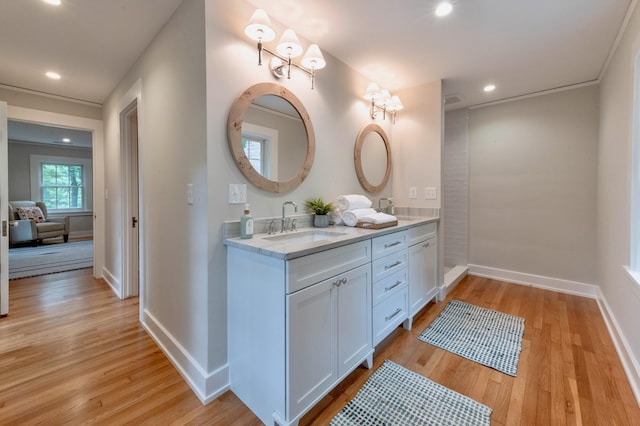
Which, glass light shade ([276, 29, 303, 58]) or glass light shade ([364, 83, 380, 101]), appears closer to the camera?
glass light shade ([276, 29, 303, 58])

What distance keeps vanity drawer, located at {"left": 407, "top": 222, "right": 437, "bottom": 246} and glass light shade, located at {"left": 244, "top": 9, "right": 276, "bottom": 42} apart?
1.77m

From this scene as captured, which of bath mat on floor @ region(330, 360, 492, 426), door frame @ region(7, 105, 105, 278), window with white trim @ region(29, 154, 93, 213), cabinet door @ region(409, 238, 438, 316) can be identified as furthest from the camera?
window with white trim @ region(29, 154, 93, 213)

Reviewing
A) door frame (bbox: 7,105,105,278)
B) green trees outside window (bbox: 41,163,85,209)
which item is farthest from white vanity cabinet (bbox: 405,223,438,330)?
green trees outside window (bbox: 41,163,85,209)

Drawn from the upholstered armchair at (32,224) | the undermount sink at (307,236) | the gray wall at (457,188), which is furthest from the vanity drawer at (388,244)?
the upholstered armchair at (32,224)

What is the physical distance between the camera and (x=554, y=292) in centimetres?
322

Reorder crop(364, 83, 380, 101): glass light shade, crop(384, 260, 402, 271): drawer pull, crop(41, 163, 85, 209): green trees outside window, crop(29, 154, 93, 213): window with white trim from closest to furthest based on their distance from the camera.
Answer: crop(384, 260, 402, 271): drawer pull
crop(364, 83, 380, 101): glass light shade
crop(29, 154, 93, 213): window with white trim
crop(41, 163, 85, 209): green trees outside window

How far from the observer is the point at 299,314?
1307 mm

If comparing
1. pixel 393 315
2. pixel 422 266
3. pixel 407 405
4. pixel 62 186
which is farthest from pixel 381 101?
pixel 62 186

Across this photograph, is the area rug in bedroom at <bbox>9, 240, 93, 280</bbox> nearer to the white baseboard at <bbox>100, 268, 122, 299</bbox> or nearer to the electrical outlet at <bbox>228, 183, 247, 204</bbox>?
the white baseboard at <bbox>100, 268, 122, 299</bbox>

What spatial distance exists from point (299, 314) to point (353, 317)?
491 mm

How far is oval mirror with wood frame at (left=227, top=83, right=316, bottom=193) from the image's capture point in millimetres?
1664

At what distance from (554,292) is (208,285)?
3.88 meters

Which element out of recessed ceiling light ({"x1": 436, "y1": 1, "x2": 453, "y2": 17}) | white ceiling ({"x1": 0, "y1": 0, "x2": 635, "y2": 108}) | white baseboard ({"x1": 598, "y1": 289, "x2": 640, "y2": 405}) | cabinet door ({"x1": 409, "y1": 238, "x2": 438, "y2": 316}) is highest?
white ceiling ({"x1": 0, "y1": 0, "x2": 635, "y2": 108})

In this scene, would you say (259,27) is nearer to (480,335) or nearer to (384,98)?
(384,98)
